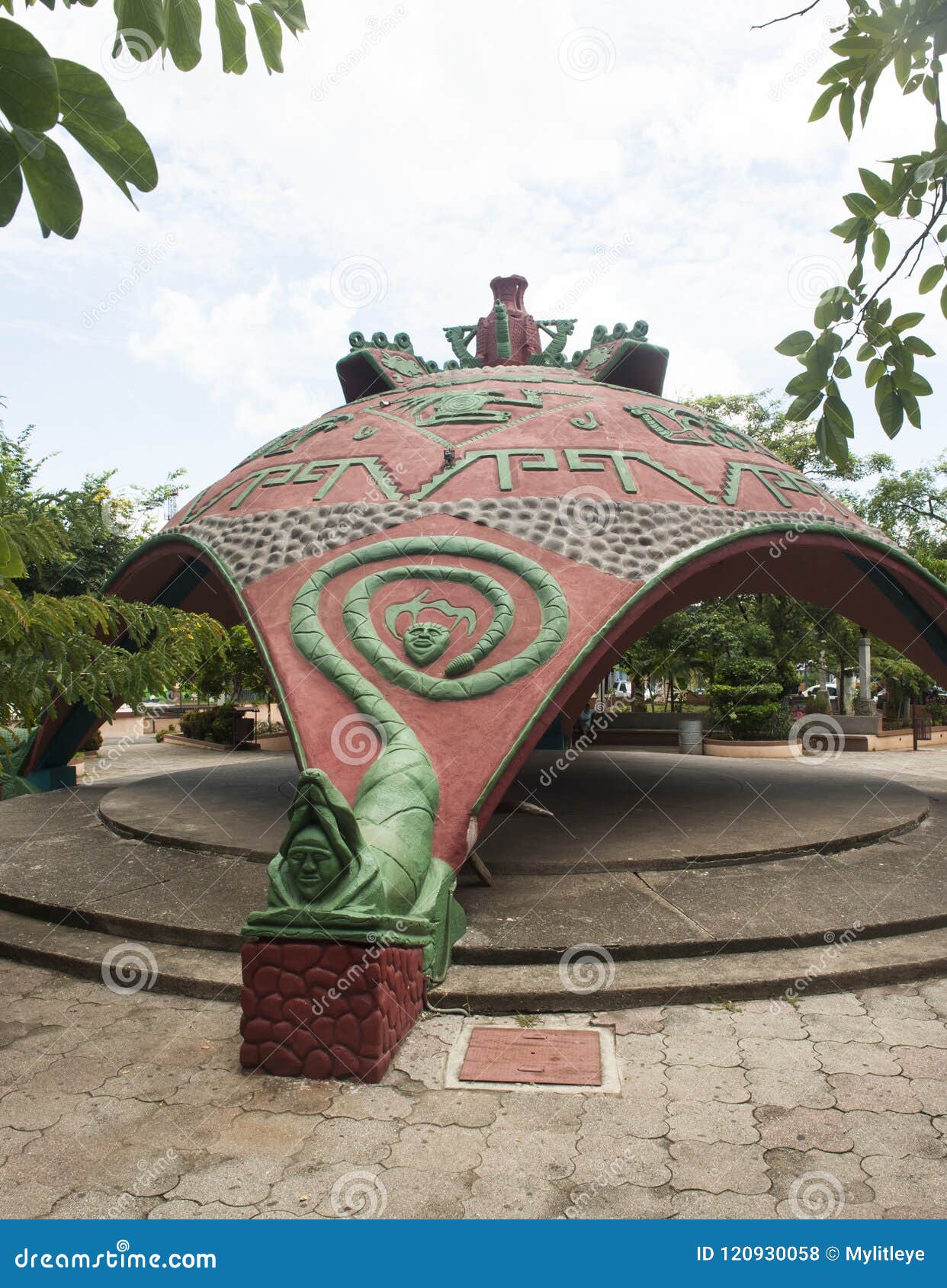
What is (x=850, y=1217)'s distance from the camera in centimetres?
227

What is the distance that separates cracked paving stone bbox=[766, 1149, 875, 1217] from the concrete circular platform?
9.12 feet

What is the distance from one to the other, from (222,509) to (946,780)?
8644 millimetres

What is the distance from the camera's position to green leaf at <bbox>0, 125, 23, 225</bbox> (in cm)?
104

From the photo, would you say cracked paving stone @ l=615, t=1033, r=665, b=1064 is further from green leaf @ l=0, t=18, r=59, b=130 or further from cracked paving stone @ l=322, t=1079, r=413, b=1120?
green leaf @ l=0, t=18, r=59, b=130

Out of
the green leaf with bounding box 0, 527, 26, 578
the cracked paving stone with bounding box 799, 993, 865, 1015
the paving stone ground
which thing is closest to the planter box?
the cracked paving stone with bounding box 799, 993, 865, 1015

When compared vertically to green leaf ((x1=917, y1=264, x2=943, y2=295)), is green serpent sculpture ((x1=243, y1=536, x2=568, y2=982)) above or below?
below

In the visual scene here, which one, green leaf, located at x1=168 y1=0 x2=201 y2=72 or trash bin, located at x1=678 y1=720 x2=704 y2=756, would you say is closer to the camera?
green leaf, located at x1=168 y1=0 x2=201 y2=72

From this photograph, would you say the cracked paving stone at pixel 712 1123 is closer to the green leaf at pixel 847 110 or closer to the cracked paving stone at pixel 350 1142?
the cracked paving stone at pixel 350 1142

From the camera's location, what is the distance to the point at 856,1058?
3217 mm

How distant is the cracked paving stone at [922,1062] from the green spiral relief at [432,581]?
98.8 inches

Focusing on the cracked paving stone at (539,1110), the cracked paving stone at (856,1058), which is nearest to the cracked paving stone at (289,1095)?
the cracked paving stone at (539,1110)

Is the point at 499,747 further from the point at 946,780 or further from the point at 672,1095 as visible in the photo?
the point at 946,780

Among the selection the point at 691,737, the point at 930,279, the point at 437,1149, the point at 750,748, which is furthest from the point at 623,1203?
the point at 691,737

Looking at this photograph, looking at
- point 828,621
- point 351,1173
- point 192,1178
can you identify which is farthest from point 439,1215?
point 828,621
